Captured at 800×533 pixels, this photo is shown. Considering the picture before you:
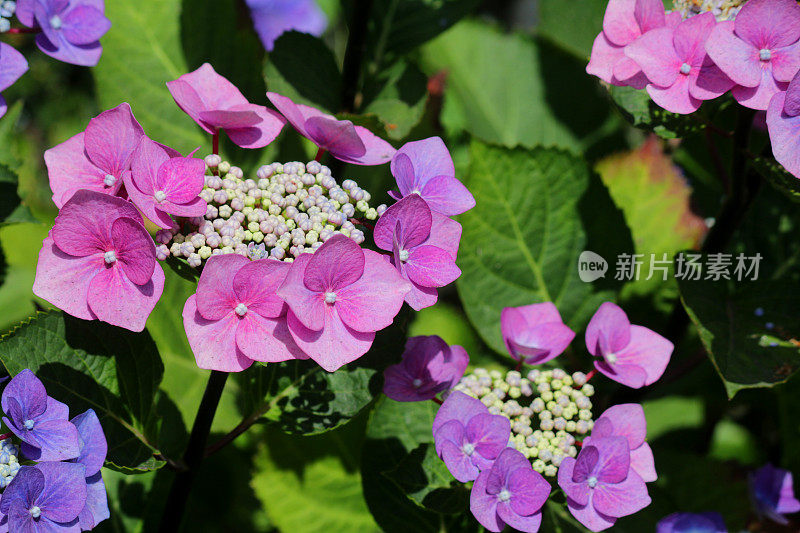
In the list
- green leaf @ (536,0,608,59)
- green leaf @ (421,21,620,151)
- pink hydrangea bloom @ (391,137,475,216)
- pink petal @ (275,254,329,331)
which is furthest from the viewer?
green leaf @ (421,21,620,151)

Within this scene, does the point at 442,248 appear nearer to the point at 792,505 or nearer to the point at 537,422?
the point at 537,422

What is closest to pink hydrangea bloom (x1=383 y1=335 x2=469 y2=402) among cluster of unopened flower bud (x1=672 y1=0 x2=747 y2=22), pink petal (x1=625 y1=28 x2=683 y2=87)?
pink petal (x1=625 y1=28 x2=683 y2=87)

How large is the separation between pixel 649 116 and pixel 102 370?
0.65 meters

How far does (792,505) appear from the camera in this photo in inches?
38.4

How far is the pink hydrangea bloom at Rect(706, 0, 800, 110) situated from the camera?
2.28 feet

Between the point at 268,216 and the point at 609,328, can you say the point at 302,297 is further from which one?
the point at 609,328

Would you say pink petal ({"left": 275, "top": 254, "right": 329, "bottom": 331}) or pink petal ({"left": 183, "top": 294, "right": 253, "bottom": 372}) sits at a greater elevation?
pink petal ({"left": 275, "top": 254, "right": 329, "bottom": 331})

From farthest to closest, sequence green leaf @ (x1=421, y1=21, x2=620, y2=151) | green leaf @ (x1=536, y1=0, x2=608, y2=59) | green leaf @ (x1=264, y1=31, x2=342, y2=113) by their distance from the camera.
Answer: green leaf @ (x1=421, y1=21, x2=620, y2=151) < green leaf @ (x1=536, y1=0, x2=608, y2=59) < green leaf @ (x1=264, y1=31, x2=342, y2=113)

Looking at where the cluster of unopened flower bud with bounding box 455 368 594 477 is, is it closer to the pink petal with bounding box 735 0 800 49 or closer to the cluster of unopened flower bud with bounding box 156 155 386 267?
the cluster of unopened flower bud with bounding box 156 155 386 267

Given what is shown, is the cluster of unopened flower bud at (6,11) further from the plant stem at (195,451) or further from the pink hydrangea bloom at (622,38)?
the pink hydrangea bloom at (622,38)

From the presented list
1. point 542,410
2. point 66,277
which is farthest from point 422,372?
point 66,277

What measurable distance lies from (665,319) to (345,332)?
0.70 metres

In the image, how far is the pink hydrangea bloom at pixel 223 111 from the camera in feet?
2.23

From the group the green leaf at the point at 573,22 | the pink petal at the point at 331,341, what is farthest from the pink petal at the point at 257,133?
the green leaf at the point at 573,22
